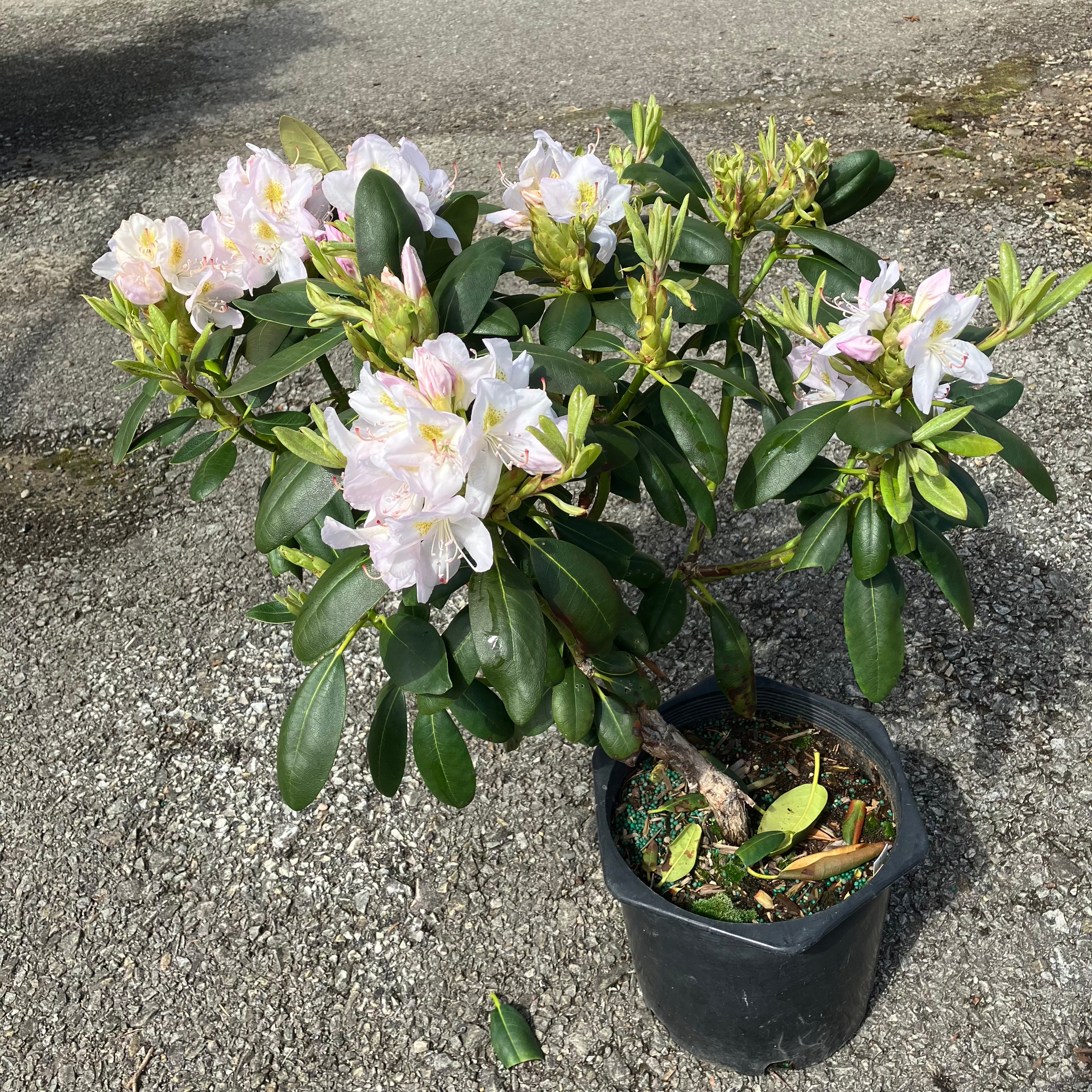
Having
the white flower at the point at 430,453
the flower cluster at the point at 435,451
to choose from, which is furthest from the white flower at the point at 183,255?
the white flower at the point at 430,453

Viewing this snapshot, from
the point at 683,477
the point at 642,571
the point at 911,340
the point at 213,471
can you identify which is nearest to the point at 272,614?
the point at 213,471

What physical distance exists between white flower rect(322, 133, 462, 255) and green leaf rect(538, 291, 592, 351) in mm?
180

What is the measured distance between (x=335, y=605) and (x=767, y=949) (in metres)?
0.80

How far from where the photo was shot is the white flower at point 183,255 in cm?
125

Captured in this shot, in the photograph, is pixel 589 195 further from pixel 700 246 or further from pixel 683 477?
pixel 683 477

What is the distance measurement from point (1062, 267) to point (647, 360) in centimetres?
280

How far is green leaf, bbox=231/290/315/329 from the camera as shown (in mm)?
1197

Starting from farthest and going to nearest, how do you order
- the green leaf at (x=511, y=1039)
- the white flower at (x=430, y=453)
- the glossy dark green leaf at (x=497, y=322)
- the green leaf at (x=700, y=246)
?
the green leaf at (x=511, y=1039), the green leaf at (x=700, y=246), the glossy dark green leaf at (x=497, y=322), the white flower at (x=430, y=453)

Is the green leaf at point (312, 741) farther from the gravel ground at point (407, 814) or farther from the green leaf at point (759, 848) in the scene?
the gravel ground at point (407, 814)

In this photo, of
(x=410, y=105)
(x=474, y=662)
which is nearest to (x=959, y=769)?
(x=474, y=662)

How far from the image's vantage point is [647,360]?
47.8 inches

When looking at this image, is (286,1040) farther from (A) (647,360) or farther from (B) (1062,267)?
(B) (1062,267)

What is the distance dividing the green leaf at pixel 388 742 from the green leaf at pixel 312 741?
16cm

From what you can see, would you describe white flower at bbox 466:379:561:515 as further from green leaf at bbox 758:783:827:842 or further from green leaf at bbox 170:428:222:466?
green leaf at bbox 758:783:827:842
